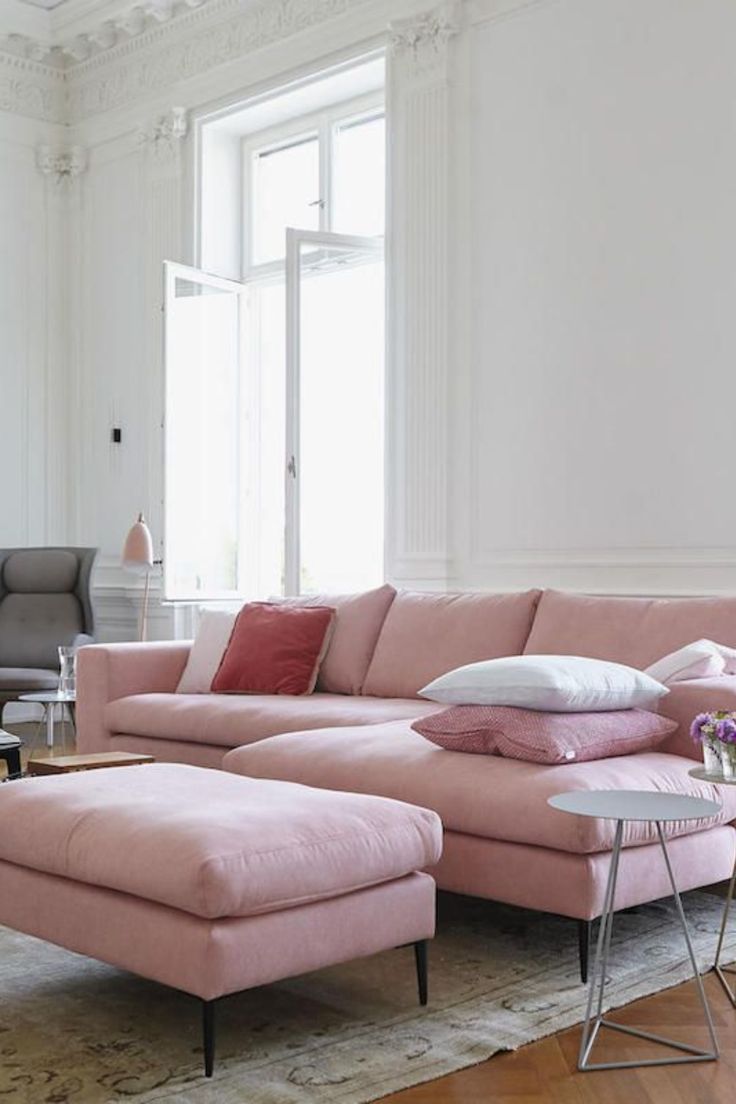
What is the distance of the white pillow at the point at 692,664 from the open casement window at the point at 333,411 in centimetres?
263

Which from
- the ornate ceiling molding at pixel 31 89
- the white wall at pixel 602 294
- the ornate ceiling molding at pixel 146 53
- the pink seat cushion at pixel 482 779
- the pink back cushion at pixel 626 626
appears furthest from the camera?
the ornate ceiling molding at pixel 31 89

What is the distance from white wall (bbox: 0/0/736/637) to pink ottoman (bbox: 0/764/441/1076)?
2318 mm

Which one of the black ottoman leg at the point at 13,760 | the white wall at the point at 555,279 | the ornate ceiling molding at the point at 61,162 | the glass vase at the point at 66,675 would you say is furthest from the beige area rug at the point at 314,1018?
the ornate ceiling molding at the point at 61,162

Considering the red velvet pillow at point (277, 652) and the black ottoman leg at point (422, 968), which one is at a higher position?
the red velvet pillow at point (277, 652)

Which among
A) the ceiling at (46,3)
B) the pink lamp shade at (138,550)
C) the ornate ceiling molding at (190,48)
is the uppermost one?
the ceiling at (46,3)

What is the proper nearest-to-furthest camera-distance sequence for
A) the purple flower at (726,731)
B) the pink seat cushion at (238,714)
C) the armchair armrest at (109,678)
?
the purple flower at (726,731) → the pink seat cushion at (238,714) → the armchair armrest at (109,678)

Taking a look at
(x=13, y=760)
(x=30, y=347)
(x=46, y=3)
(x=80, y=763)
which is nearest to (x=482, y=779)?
(x=80, y=763)

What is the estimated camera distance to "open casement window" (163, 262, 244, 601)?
257 inches

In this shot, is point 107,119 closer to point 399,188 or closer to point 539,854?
point 399,188

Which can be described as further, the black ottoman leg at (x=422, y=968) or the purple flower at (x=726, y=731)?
the black ottoman leg at (x=422, y=968)

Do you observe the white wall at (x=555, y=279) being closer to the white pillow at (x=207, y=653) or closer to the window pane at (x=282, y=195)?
the window pane at (x=282, y=195)

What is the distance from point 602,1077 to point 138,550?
4266 mm

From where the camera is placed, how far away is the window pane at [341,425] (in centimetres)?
603

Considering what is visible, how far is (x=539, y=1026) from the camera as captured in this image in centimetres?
251
